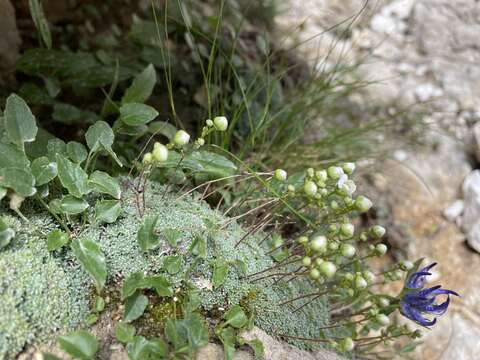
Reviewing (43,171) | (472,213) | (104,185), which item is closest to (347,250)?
(104,185)

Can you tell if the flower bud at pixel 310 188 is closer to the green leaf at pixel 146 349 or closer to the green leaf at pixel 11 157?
the green leaf at pixel 146 349

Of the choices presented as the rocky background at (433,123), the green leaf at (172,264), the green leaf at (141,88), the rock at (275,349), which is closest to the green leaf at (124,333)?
the green leaf at (172,264)

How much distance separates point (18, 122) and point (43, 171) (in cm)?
12

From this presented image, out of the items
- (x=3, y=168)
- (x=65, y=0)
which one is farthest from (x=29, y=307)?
(x=65, y=0)

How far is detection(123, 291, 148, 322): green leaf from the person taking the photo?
92cm

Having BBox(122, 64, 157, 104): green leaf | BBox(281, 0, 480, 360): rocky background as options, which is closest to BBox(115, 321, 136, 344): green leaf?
BBox(122, 64, 157, 104): green leaf

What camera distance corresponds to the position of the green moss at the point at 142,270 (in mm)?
881

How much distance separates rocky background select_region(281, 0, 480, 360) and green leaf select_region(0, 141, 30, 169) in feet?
2.94

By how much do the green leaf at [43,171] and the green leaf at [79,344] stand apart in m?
0.31

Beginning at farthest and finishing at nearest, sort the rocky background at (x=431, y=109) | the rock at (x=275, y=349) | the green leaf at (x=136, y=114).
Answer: the rocky background at (x=431, y=109) < the green leaf at (x=136, y=114) < the rock at (x=275, y=349)

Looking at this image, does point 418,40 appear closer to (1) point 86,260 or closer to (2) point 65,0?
(2) point 65,0

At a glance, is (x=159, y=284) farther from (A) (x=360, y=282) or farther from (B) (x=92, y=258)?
(A) (x=360, y=282)

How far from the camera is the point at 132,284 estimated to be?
92cm

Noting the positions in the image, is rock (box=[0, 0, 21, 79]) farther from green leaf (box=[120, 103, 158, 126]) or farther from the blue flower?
the blue flower
